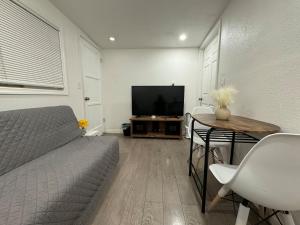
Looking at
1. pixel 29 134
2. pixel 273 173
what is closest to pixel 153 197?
pixel 273 173

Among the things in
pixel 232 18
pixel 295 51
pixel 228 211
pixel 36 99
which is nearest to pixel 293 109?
pixel 295 51

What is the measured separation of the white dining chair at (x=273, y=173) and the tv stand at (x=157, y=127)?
107 inches

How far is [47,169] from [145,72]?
3.17m

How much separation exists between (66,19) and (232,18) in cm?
247

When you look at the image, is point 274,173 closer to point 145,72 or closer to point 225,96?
point 225,96

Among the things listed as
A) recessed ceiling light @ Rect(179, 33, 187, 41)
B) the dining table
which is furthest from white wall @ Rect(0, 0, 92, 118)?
recessed ceiling light @ Rect(179, 33, 187, 41)

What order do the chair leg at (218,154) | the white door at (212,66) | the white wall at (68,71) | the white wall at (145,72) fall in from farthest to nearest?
the white wall at (145,72), the white door at (212,66), the chair leg at (218,154), the white wall at (68,71)

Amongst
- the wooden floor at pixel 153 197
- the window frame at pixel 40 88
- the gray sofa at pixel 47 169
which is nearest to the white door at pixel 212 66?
the wooden floor at pixel 153 197

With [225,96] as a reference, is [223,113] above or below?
below

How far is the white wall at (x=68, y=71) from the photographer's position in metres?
1.54

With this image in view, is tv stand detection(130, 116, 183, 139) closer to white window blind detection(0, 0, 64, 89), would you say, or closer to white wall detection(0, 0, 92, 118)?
white wall detection(0, 0, 92, 118)

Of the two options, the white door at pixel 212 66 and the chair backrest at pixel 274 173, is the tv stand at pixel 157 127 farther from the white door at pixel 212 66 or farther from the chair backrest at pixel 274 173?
the chair backrest at pixel 274 173

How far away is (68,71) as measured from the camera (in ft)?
7.86

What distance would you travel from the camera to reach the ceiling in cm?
197
